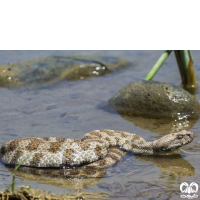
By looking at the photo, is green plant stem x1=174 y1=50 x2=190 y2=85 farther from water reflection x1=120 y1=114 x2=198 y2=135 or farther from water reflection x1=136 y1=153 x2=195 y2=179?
water reflection x1=136 y1=153 x2=195 y2=179

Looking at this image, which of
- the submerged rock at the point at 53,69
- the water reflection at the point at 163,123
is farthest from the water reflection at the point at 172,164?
the submerged rock at the point at 53,69

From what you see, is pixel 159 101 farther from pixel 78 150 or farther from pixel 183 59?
pixel 78 150

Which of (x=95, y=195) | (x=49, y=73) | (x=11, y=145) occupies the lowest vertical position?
(x=95, y=195)

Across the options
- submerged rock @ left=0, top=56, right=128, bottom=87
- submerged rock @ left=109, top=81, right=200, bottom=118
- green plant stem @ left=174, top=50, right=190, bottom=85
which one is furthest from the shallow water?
green plant stem @ left=174, top=50, right=190, bottom=85

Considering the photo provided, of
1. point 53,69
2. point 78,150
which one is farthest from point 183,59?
point 78,150
